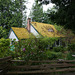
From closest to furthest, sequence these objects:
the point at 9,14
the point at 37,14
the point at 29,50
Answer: the point at 29,50 → the point at 9,14 → the point at 37,14

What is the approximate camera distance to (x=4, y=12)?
26844mm

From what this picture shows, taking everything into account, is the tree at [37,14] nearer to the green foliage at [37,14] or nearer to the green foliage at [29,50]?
the green foliage at [37,14]

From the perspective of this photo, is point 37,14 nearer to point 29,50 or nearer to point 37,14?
point 37,14

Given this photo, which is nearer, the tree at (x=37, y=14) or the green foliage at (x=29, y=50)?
the green foliage at (x=29, y=50)

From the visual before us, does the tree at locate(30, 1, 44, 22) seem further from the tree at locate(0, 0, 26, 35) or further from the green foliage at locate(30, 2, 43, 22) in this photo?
the tree at locate(0, 0, 26, 35)

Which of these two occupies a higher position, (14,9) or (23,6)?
(23,6)

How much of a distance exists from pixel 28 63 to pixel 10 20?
863 inches

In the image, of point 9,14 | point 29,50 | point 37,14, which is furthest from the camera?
point 37,14

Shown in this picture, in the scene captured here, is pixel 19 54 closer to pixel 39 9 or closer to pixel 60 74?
pixel 60 74

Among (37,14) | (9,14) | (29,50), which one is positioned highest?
(37,14)

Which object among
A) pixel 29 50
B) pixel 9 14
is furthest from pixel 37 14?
pixel 29 50

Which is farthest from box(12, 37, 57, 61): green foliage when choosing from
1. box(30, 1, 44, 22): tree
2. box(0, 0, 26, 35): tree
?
box(30, 1, 44, 22): tree

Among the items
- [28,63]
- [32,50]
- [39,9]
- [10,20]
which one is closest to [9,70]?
[28,63]

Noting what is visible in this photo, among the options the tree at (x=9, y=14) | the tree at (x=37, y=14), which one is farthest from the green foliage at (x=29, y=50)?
the tree at (x=37, y=14)
